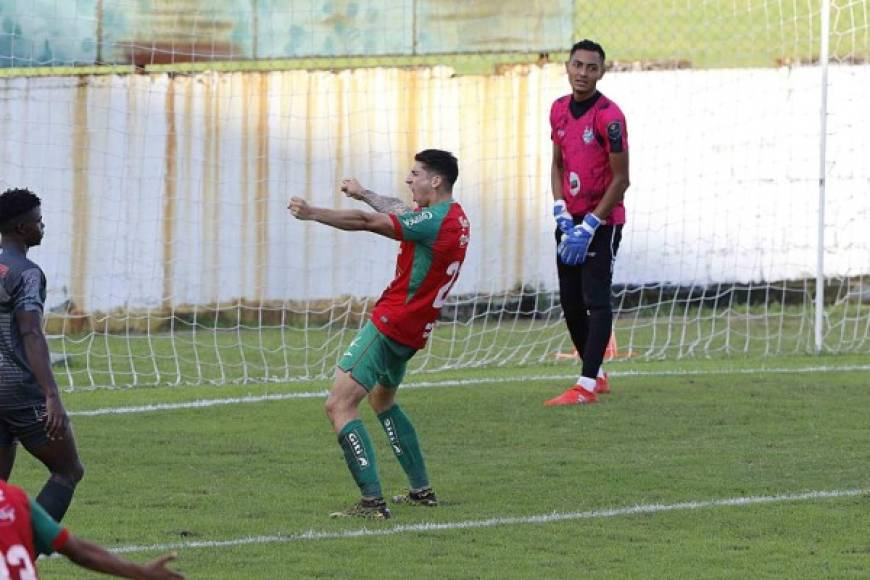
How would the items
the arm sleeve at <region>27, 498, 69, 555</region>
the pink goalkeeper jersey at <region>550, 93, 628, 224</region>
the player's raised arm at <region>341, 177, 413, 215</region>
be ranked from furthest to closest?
the pink goalkeeper jersey at <region>550, 93, 628, 224</region>
the player's raised arm at <region>341, 177, 413, 215</region>
the arm sleeve at <region>27, 498, 69, 555</region>

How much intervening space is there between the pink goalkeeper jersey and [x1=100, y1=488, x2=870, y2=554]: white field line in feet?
11.6

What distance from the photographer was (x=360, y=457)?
27.9 ft

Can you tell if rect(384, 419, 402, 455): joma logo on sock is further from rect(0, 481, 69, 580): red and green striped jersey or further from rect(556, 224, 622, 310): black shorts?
rect(0, 481, 69, 580): red and green striped jersey

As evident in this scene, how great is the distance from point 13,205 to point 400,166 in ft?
35.2

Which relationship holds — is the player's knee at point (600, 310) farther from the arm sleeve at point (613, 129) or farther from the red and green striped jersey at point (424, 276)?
the red and green striped jersey at point (424, 276)

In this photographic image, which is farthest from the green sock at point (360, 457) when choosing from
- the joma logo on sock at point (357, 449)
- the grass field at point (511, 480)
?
the grass field at point (511, 480)

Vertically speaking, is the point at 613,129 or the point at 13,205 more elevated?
the point at 613,129

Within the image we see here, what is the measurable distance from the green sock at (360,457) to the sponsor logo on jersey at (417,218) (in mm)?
993

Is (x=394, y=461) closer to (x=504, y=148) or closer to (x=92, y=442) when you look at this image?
(x=92, y=442)

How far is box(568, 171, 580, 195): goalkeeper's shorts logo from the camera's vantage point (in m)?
12.3

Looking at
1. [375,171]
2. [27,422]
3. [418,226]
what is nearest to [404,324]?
[418,226]

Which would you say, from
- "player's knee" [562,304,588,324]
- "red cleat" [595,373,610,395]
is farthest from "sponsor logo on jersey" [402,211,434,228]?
"red cleat" [595,373,610,395]

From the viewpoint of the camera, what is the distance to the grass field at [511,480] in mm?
7711

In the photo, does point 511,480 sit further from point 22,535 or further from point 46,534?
point 22,535
